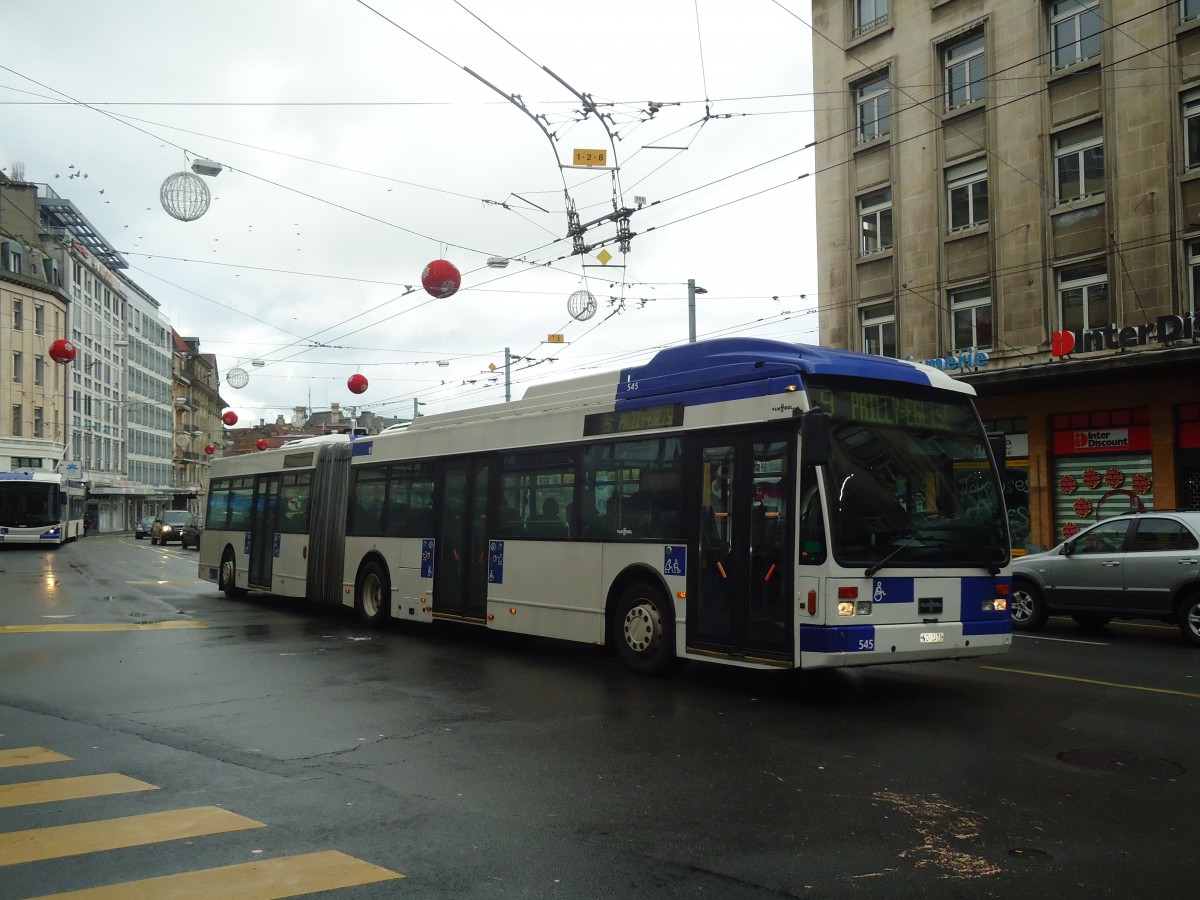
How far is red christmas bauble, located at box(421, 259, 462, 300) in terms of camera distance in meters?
15.8

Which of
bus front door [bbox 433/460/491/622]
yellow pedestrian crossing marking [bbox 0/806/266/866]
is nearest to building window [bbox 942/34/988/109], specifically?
bus front door [bbox 433/460/491/622]

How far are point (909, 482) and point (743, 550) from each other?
1.53 meters

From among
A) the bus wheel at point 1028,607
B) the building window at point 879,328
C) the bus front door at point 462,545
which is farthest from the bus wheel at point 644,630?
the building window at point 879,328

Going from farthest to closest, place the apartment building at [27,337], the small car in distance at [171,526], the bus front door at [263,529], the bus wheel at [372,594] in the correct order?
the apartment building at [27,337] < the small car in distance at [171,526] < the bus front door at [263,529] < the bus wheel at [372,594]

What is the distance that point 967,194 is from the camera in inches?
987

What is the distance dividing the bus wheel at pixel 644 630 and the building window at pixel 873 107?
776 inches

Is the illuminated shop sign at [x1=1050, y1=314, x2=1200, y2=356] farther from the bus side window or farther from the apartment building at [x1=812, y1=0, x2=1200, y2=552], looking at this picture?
the bus side window

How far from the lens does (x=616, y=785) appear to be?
643 centimetres

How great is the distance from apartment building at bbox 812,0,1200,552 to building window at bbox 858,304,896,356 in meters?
0.05

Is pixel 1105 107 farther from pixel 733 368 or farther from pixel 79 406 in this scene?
pixel 79 406

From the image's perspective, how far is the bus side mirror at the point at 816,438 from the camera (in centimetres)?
849

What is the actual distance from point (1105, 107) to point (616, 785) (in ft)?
68.3

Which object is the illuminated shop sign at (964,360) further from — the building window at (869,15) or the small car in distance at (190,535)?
the small car in distance at (190,535)

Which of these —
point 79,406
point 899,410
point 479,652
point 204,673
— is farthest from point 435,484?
point 79,406
